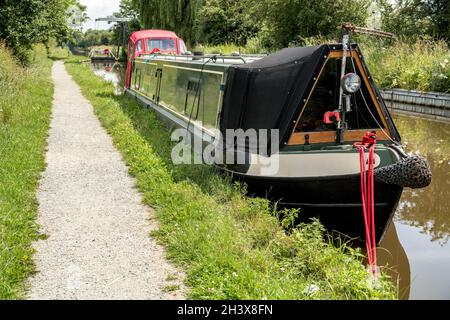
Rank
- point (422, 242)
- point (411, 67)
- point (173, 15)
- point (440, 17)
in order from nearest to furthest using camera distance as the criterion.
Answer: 1. point (422, 242)
2. point (411, 67)
3. point (440, 17)
4. point (173, 15)

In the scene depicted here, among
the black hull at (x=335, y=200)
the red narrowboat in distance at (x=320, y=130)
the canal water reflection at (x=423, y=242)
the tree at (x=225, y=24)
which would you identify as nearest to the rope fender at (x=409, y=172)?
the red narrowboat in distance at (x=320, y=130)

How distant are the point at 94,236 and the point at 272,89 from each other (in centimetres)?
238

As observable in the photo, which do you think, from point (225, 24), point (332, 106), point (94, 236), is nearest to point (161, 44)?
point (332, 106)

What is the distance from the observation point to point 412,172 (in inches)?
169

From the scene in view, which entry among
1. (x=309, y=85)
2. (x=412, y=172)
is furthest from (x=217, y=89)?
(x=412, y=172)

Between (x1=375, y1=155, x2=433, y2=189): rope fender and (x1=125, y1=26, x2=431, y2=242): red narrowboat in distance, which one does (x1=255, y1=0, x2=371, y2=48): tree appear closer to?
(x1=125, y1=26, x2=431, y2=242): red narrowboat in distance

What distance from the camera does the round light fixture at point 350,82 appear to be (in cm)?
489

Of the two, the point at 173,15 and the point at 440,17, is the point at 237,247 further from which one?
the point at 173,15

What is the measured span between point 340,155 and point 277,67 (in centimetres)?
120

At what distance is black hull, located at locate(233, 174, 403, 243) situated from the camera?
15.4 feet

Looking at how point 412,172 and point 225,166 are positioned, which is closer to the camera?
point 412,172

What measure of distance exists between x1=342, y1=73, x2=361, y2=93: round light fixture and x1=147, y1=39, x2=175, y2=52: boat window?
947 cm

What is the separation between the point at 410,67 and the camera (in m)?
13.8
